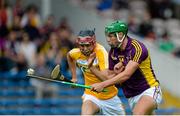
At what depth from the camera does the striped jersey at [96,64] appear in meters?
11.2

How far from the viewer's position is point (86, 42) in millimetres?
10969

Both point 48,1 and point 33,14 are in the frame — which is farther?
point 48,1

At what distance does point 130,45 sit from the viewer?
34.5 feet

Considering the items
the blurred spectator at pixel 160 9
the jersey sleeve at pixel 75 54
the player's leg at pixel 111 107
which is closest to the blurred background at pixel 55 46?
the blurred spectator at pixel 160 9

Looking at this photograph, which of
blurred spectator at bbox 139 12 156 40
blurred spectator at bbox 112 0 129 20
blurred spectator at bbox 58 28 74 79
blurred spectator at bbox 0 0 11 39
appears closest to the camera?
blurred spectator at bbox 58 28 74 79

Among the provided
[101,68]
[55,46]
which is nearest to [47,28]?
[55,46]

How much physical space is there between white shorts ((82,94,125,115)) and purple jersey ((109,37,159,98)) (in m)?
0.82

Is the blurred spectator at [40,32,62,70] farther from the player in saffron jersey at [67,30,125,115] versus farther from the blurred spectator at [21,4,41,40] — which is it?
the player in saffron jersey at [67,30,125,115]

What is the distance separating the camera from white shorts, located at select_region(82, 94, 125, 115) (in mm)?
11523

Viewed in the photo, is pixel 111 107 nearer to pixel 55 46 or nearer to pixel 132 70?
pixel 132 70

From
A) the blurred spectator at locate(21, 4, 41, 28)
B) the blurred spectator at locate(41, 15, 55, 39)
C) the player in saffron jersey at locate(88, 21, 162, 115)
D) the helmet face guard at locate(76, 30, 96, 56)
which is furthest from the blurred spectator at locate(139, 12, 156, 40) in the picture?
the player in saffron jersey at locate(88, 21, 162, 115)

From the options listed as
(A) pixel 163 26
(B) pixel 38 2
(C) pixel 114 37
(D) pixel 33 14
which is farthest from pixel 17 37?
(C) pixel 114 37

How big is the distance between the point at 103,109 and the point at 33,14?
6.91 metres

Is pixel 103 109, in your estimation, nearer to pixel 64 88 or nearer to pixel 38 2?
pixel 64 88
